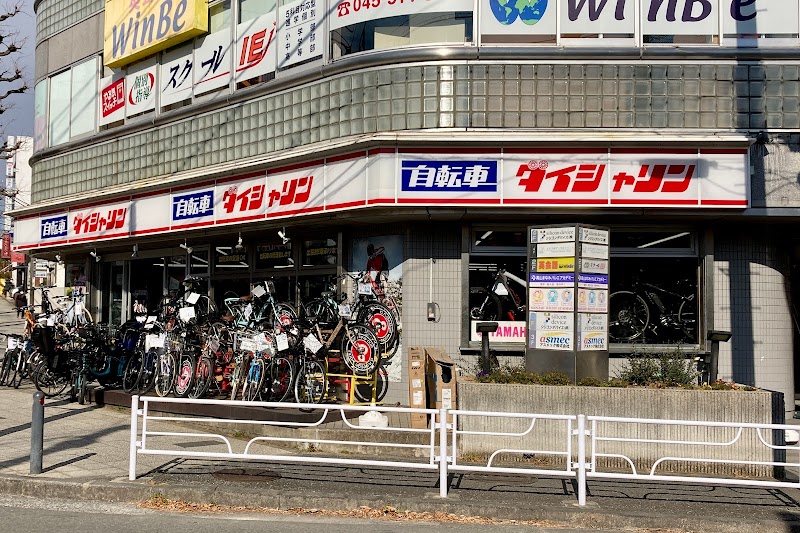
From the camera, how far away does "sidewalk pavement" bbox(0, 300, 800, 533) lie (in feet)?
25.8

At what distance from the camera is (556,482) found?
9273 millimetres

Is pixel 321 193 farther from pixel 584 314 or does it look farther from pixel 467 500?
pixel 467 500

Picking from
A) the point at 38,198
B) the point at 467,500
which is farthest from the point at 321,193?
the point at 38,198

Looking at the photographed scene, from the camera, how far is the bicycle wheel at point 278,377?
13039 millimetres

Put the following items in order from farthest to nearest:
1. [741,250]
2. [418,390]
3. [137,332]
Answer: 1. [137,332]
2. [741,250]
3. [418,390]

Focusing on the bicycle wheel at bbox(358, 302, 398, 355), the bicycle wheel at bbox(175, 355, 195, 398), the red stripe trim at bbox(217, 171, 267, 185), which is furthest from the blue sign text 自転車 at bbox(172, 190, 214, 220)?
the bicycle wheel at bbox(358, 302, 398, 355)

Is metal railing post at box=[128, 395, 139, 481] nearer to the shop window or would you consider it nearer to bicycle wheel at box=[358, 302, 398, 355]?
bicycle wheel at box=[358, 302, 398, 355]

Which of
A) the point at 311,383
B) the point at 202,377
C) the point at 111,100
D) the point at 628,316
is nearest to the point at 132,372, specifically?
the point at 202,377

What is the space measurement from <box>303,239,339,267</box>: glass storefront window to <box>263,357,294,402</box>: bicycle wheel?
2.36 m

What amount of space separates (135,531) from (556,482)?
4430mm

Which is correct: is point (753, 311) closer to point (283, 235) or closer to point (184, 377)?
point (283, 235)

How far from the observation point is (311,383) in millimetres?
12891

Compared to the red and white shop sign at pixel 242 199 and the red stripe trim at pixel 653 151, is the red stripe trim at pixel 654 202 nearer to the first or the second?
the red stripe trim at pixel 653 151

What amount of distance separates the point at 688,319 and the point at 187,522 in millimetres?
8532
